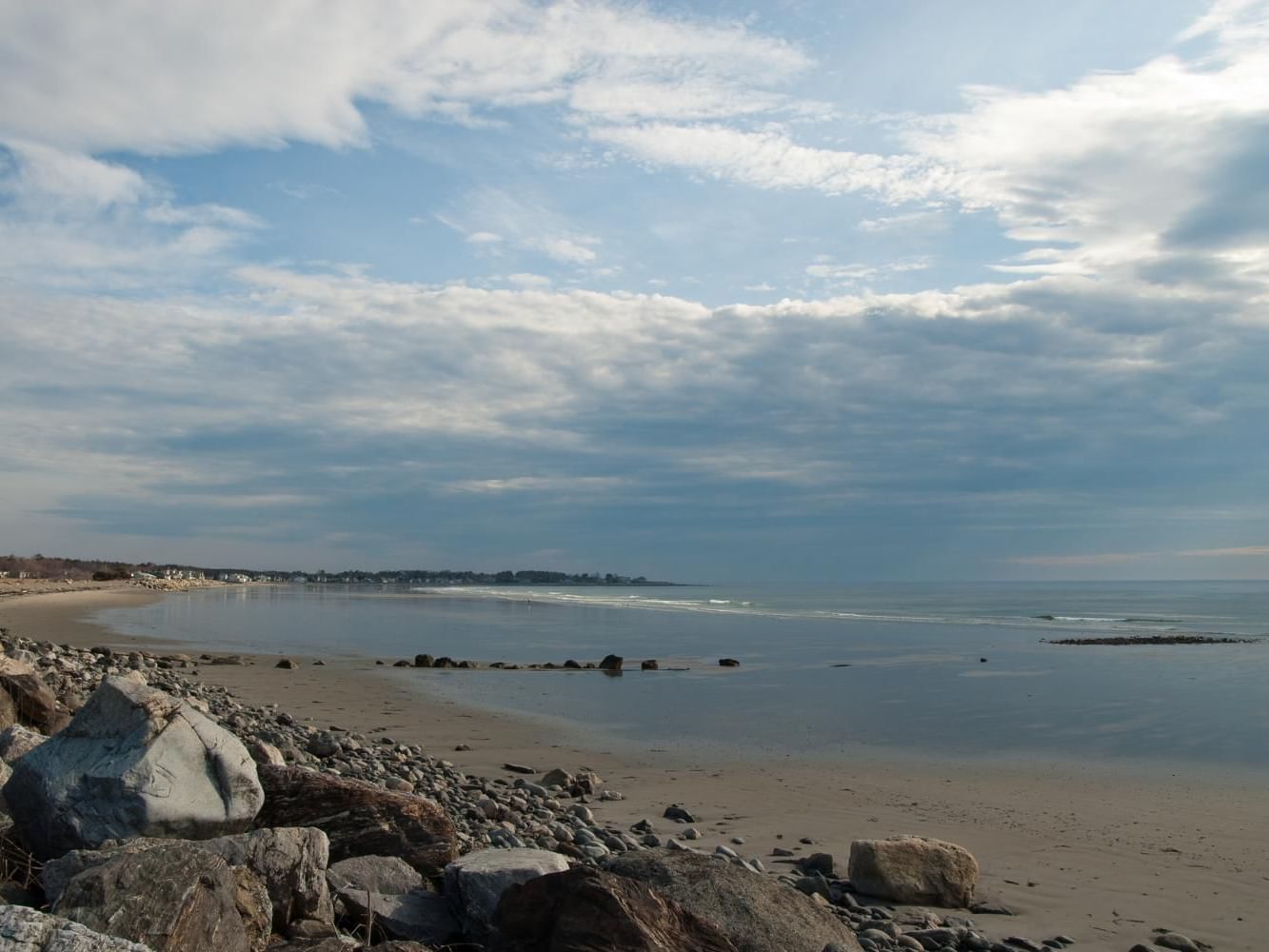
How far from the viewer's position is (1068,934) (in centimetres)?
688

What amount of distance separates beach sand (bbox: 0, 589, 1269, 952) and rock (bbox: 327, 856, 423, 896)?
3.62 metres

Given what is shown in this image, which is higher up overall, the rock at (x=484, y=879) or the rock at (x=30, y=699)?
the rock at (x=30, y=699)

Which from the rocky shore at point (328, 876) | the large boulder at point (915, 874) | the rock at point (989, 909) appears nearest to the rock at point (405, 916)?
the rocky shore at point (328, 876)

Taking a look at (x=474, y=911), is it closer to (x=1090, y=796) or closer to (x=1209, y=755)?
(x=1090, y=796)

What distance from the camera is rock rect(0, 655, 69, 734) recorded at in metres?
8.75

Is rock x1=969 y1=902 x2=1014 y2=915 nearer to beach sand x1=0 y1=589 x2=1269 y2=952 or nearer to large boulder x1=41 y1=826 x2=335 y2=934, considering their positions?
beach sand x1=0 y1=589 x2=1269 y2=952

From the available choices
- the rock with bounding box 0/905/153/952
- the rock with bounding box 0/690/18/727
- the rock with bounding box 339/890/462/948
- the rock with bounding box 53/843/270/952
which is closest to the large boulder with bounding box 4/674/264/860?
the rock with bounding box 339/890/462/948

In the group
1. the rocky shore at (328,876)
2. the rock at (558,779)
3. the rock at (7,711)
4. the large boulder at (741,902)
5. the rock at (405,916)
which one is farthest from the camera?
the rock at (558,779)

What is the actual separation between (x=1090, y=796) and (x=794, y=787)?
342 centimetres

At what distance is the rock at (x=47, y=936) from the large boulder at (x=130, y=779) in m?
2.04

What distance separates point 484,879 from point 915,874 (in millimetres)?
3685

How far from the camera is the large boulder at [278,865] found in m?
4.59

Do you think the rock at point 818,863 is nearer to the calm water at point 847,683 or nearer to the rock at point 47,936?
the rock at point 47,936

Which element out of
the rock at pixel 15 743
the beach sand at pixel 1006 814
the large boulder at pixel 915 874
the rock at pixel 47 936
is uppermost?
the rock at pixel 47 936
